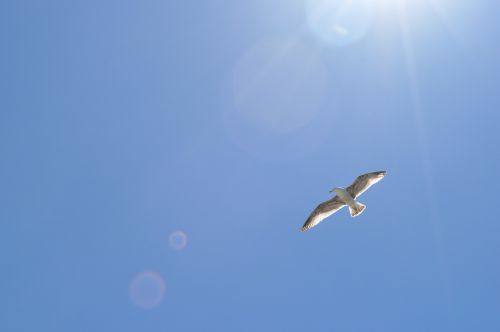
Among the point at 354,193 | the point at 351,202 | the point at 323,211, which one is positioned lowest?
the point at 351,202

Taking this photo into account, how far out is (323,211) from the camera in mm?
31562

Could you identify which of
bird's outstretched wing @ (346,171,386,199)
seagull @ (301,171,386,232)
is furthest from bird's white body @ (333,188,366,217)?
bird's outstretched wing @ (346,171,386,199)

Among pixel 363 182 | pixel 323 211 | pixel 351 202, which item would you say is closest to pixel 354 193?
pixel 351 202

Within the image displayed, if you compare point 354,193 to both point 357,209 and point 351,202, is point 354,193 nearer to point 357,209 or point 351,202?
point 351,202

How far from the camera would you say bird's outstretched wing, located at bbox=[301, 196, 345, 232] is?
30.8 metres

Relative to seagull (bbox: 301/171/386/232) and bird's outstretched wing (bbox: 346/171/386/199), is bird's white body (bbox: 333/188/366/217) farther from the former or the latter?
bird's outstretched wing (bbox: 346/171/386/199)

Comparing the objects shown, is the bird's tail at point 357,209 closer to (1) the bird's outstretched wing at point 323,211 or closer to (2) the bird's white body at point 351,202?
(2) the bird's white body at point 351,202

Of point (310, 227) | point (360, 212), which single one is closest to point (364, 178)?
point (360, 212)

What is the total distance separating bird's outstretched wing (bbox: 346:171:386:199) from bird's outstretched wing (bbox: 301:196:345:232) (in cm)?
108

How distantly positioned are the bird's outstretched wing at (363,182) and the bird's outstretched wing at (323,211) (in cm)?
108

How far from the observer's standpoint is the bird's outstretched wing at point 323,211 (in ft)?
101

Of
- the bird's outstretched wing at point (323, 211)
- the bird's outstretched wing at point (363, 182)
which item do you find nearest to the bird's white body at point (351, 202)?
the bird's outstretched wing at point (363, 182)

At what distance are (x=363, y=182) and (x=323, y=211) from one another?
134 inches

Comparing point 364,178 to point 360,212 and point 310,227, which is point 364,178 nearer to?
point 360,212
